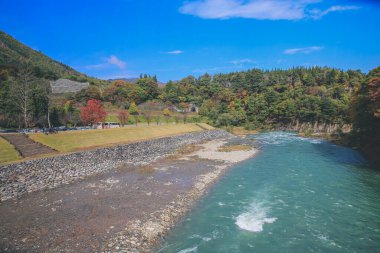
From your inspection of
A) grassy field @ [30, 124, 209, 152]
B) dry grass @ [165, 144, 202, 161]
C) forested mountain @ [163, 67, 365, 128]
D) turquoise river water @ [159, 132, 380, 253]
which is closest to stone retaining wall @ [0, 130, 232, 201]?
dry grass @ [165, 144, 202, 161]

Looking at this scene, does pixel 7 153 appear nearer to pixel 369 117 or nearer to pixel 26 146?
pixel 26 146

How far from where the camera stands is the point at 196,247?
14961mm

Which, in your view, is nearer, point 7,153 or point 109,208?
point 109,208

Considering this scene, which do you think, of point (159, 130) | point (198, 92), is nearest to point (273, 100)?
point (198, 92)

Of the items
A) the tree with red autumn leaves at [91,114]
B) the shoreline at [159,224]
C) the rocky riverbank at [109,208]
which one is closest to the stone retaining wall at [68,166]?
the rocky riverbank at [109,208]

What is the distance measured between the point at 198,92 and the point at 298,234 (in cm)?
10281

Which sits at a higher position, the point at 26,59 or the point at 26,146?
the point at 26,59

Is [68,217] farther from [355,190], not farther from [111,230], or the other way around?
[355,190]

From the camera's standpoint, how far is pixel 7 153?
2906 centimetres

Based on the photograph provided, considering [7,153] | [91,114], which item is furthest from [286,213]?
[91,114]

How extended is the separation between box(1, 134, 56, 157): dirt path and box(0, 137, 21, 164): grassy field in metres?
0.55

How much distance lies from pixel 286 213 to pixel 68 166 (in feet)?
77.4

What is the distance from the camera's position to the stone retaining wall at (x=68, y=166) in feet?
77.5

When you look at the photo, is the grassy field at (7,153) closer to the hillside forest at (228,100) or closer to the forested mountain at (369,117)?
the hillside forest at (228,100)
